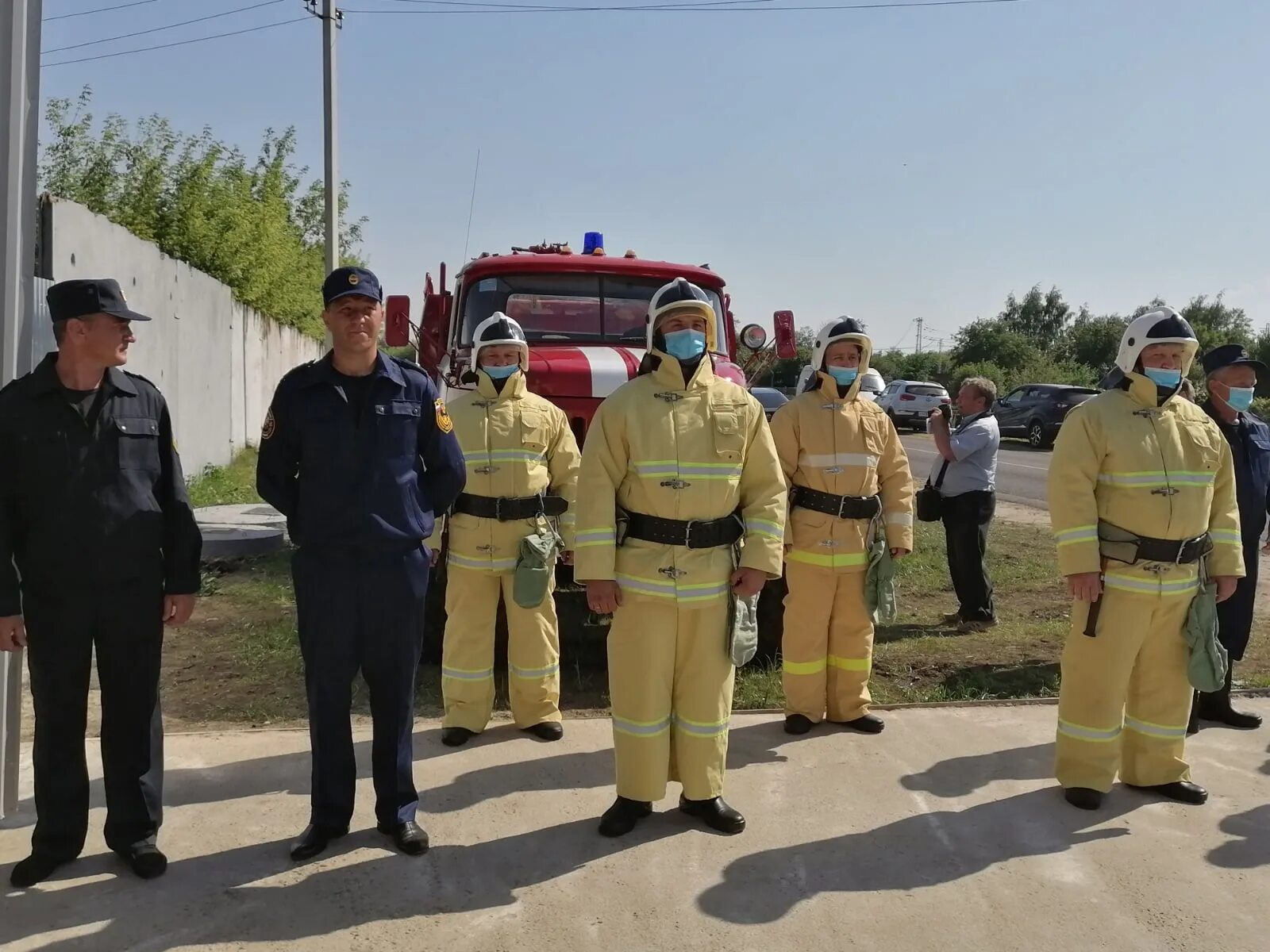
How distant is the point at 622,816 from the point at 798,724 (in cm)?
140

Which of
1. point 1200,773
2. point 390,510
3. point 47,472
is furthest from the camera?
point 1200,773

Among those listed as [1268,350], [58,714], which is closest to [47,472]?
[58,714]

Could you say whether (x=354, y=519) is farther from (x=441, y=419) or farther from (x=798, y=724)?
(x=798, y=724)

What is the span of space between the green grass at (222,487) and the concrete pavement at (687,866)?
833 cm

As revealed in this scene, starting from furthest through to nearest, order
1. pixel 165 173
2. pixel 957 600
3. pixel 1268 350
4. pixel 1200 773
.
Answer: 1. pixel 1268 350
2. pixel 165 173
3. pixel 957 600
4. pixel 1200 773

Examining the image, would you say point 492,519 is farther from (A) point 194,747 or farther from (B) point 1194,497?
(B) point 1194,497

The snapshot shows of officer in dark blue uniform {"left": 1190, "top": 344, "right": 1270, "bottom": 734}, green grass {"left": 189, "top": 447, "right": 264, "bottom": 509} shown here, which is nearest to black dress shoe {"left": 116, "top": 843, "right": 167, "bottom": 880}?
officer in dark blue uniform {"left": 1190, "top": 344, "right": 1270, "bottom": 734}

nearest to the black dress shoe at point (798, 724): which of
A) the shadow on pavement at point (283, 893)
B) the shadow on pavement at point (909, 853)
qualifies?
the shadow on pavement at point (909, 853)

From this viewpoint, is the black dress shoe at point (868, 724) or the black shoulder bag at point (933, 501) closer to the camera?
the black dress shoe at point (868, 724)

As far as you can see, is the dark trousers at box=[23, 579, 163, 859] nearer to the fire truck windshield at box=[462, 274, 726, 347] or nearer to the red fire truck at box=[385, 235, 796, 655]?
the red fire truck at box=[385, 235, 796, 655]

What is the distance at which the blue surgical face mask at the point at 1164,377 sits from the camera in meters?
4.11

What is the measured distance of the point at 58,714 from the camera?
10.9ft

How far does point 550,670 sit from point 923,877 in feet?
6.64

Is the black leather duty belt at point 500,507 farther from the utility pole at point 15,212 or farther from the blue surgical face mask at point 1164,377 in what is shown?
the blue surgical face mask at point 1164,377
